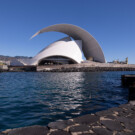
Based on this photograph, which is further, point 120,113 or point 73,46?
point 73,46

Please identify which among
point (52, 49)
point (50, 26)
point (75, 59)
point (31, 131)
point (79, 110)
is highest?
point (50, 26)

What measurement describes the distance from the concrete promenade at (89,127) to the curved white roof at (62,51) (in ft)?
144

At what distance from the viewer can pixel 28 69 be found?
139ft

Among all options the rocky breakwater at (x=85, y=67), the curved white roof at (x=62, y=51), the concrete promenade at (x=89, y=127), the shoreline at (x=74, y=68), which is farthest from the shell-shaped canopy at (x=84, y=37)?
the concrete promenade at (x=89, y=127)

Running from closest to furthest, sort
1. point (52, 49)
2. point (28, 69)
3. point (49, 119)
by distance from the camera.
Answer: point (49, 119) → point (28, 69) → point (52, 49)

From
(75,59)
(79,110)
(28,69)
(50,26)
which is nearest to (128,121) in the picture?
(79,110)

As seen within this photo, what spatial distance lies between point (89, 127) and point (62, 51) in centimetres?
4498

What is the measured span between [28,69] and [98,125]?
41.8 m

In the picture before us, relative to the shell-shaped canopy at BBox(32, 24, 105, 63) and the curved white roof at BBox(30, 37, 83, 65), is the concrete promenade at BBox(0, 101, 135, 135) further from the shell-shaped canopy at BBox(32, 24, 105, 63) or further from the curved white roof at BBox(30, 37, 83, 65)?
the shell-shaped canopy at BBox(32, 24, 105, 63)

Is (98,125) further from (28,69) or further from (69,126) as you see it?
(28,69)

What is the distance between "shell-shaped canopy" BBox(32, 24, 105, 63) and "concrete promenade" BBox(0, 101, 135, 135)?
47.3 metres

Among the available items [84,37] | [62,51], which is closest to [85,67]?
[62,51]

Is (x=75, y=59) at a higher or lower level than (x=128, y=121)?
higher

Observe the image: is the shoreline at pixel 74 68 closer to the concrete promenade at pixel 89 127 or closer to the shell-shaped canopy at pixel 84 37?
the shell-shaped canopy at pixel 84 37
